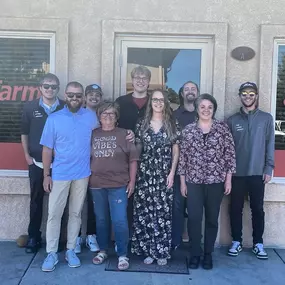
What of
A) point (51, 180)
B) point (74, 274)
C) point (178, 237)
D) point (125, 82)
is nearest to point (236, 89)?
point (125, 82)

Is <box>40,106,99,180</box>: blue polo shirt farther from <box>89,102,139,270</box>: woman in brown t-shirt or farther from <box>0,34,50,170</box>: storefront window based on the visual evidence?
<box>0,34,50,170</box>: storefront window

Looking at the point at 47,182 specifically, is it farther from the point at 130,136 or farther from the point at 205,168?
the point at 205,168

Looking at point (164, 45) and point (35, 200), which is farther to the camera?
point (164, 45)

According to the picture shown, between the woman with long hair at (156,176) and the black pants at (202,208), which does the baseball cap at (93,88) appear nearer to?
the woman with long hair at (156,176)

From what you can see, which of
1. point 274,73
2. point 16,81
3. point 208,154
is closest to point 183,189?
point 208,154

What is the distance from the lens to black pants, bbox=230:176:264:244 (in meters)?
4.76

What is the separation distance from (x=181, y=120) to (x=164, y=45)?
3.32 ft

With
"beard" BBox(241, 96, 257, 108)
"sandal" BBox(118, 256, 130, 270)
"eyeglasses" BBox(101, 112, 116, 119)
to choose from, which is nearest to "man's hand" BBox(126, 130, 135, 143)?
"eyeglasses" BBox(101, 112, 116, 119)

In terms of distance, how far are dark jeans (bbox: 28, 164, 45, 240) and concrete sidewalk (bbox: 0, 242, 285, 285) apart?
0.29 meters

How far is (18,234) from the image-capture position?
515cm

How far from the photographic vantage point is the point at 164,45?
511 centimetres

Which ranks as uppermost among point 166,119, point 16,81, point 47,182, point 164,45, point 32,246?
point 164,45

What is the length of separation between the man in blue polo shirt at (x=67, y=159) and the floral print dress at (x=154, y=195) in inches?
22.6

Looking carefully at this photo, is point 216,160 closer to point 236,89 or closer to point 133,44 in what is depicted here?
point 236,89
